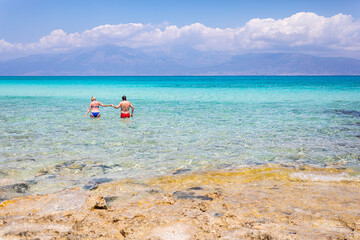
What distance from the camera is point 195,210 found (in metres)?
4.77

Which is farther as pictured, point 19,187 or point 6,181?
point 6,181

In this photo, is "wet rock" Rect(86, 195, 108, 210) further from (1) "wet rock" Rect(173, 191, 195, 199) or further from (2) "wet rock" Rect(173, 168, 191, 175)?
(2) "wet rock" Rect(173, 168, 191, 175)

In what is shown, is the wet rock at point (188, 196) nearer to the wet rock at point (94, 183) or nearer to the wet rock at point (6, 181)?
the wet rock at point (94, 183)

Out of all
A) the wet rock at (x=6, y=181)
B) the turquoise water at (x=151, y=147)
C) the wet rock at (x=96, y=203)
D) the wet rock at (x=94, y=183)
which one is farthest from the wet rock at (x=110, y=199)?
the wet rock at (x=6, y=181)

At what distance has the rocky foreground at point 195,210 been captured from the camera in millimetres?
3971

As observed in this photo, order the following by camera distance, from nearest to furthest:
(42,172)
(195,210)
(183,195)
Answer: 1. (195,210)
2. (183,195)
3. (42,172)

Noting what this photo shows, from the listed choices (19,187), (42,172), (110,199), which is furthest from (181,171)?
(19,187)

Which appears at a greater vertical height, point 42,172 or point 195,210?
point 195,210

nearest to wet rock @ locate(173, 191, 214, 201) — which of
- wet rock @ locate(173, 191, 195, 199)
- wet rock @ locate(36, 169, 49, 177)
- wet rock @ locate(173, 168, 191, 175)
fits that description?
wet rock @ locate(173, 191, 195, 199)

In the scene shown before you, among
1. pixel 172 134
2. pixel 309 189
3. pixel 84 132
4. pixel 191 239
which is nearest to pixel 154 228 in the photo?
pixel 191 239

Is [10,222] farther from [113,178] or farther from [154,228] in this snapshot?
[113,178]

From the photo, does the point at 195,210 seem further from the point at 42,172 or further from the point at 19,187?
the point at 42,172

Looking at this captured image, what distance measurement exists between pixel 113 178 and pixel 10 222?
110 inches

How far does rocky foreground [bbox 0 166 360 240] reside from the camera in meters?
3.97
